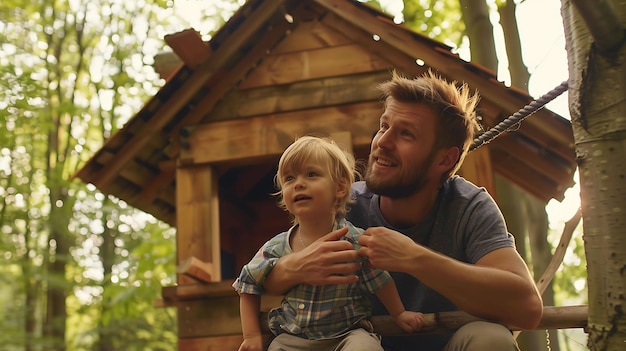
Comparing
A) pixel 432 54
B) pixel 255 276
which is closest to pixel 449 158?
pixel 255 276

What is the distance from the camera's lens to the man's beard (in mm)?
2996

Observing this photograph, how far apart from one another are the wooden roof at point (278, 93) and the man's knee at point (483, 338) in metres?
3.60

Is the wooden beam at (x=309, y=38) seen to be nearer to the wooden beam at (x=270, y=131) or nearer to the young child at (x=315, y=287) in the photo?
the wooden beam at (x=270, y=131)

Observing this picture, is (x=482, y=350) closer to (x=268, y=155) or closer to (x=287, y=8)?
(x=268, y=155)

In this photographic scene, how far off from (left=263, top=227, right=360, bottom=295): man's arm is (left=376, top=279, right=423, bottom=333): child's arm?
0.15 meters

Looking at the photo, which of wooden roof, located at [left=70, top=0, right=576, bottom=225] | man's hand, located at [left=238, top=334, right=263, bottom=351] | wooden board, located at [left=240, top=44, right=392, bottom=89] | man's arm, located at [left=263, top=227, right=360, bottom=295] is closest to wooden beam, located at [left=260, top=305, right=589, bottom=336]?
man's arm, located at [left=263, top=227, right=360, bottom=295]

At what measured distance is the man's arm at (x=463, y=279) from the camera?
8.28ft

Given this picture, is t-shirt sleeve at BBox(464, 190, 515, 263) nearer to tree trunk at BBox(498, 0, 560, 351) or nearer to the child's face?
the child's face

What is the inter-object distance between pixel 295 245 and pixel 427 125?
0.76 meters

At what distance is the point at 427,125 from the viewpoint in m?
3.13

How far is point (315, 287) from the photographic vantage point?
109 inches

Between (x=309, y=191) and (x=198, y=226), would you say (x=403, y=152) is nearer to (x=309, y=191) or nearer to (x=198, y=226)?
(x=309, y=191)

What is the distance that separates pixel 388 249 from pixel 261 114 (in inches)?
160

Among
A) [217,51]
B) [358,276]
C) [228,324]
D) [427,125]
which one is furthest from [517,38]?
[358,276]
